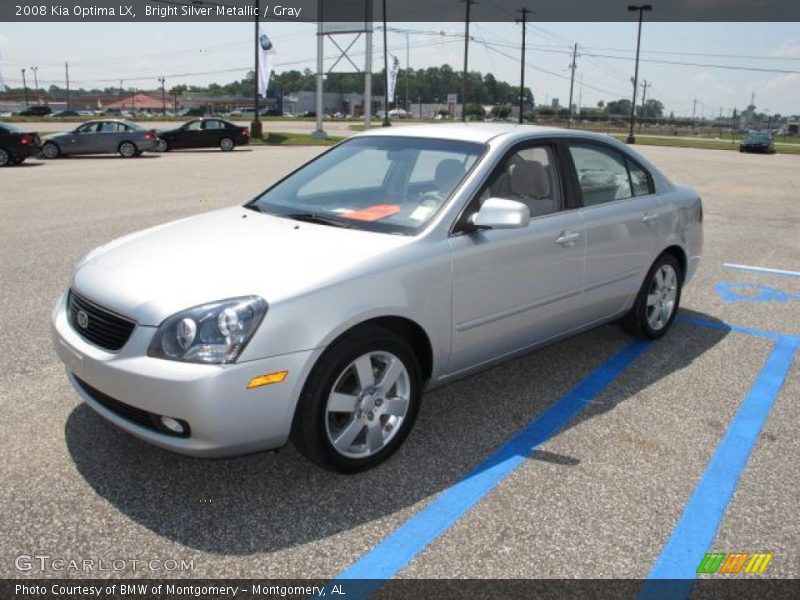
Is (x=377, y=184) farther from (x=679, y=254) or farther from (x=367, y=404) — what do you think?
(x=679, y=254)

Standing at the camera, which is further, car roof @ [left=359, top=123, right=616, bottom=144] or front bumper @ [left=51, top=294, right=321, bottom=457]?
car roof @ [left=359, top=123, right=616, bottom=144]

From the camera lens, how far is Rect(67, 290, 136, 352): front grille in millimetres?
3027

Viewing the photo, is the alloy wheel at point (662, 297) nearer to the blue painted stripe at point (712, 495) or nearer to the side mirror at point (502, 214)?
the blue painted stripe at point (712, 495)

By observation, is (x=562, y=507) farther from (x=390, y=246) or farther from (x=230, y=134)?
(x=230, y=134)

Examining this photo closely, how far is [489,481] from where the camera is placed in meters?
3.32

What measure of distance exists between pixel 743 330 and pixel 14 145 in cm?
2041

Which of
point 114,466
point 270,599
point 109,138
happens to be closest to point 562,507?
point 270,599

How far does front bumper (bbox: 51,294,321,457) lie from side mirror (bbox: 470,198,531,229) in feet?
3.80

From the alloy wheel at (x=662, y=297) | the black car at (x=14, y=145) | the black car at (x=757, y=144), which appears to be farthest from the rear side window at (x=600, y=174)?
the black car at (x=757, y=144)

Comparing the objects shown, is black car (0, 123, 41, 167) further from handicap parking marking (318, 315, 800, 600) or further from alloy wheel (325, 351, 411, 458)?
alloy wheel (325, 351, 411, 458)

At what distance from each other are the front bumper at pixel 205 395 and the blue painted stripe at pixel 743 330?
4.16 m

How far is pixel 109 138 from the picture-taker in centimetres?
2455

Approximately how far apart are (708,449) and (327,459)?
80.3 inches

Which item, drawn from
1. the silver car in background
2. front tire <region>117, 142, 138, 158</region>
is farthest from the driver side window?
front tire <region>117, 142, 138, 158</region>
